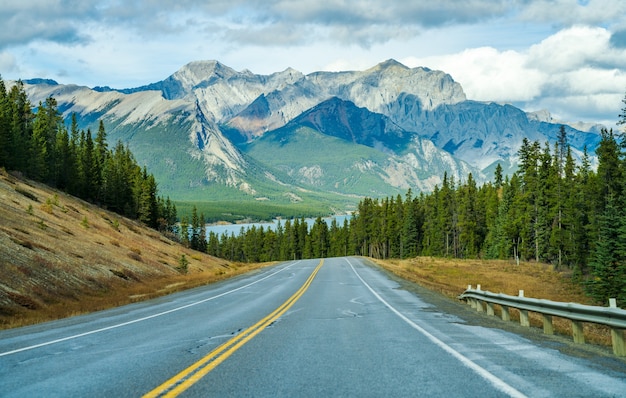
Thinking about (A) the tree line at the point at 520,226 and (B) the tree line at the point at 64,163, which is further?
(B) the tree line at the point at 64,163

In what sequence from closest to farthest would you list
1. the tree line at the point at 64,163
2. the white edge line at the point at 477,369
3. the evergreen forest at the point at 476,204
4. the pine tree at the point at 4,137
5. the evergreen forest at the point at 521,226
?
the white edge line at the point at 477,369 < the evergreen forest at the point at 521,226 < the evergreen forest at the point at 476,204 < the pine tree at the point at 4,137 < the tree line at the point at 64,163

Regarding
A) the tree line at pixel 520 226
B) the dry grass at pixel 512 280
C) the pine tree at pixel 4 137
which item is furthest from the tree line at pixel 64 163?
the dry grass at pixel 512 280

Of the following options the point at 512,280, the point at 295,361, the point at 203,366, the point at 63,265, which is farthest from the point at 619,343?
the point at 512,280

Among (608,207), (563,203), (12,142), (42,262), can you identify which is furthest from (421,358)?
(12,142)

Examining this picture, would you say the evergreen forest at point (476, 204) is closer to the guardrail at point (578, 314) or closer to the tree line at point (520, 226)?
the tree line at point (520, 226)

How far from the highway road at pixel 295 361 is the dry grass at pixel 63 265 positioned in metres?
7.14

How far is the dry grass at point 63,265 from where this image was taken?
21.7 m

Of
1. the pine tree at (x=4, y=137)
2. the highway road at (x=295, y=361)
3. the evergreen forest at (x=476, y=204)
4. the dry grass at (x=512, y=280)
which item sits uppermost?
the pine tree at (x=4, y=137)

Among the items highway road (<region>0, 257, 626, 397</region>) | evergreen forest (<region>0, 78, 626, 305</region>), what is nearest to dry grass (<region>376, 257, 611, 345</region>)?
evergreen forest (<region>0, 78, 626, 305</region>)

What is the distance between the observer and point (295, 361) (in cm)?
859

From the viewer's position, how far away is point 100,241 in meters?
44.5

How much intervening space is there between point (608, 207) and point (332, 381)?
42.2m

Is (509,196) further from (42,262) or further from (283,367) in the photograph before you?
(283,367)

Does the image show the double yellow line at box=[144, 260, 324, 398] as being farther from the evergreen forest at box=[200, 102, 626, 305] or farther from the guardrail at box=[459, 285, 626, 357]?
the evergreen forest at box=[200, 102, 626, 305]
